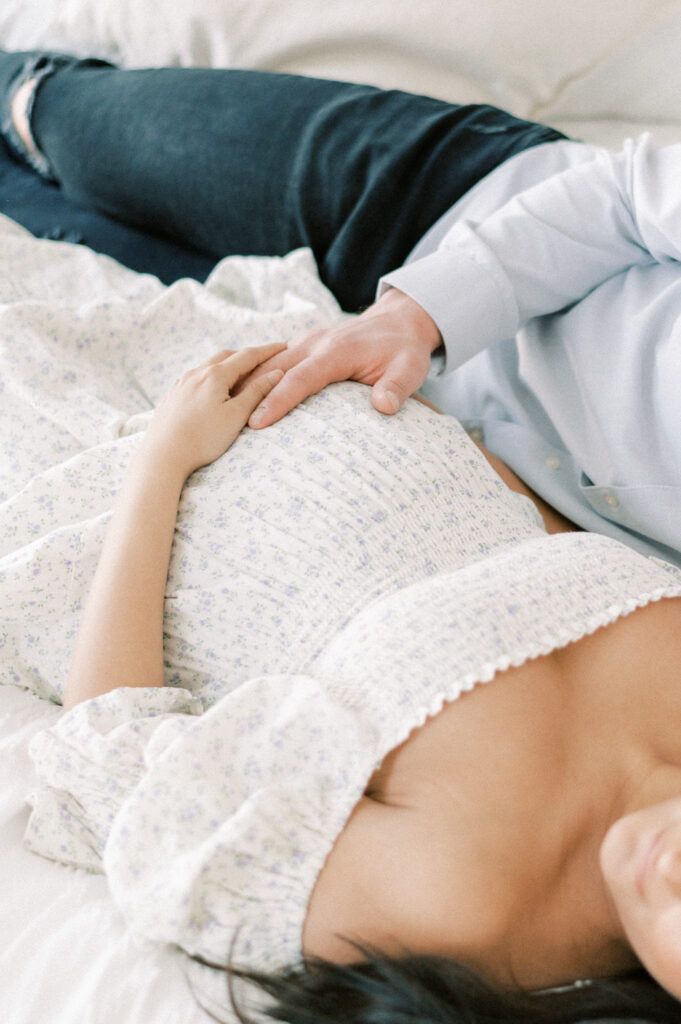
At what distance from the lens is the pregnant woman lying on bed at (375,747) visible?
58 centimetres

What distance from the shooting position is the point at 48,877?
2.33 ft

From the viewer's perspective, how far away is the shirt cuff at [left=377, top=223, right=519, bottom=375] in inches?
39.2

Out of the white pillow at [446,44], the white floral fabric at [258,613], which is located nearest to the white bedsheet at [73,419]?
the white floral fabric at [258,613]

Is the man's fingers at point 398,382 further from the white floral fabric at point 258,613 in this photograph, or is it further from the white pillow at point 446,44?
the white pillow at point 446,44

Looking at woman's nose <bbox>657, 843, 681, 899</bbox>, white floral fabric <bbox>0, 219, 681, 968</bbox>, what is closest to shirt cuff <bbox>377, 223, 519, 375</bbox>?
white floral fabric <bbox>0, 219, 681, 968</bbox>

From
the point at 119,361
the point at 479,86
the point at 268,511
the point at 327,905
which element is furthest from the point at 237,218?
the point at 327,905

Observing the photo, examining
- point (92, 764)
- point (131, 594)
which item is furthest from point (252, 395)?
point (92, 764)

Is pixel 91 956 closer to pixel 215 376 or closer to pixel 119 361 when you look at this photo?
pixel 215 376

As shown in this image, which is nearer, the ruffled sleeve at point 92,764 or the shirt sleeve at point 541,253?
the ruffled sleeve at point 92,764

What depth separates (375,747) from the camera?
63cm

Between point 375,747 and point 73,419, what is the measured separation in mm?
559

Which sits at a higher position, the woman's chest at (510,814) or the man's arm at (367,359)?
the man's arm at (367,359)

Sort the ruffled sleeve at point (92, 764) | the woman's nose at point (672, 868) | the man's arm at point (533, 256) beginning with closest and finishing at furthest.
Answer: the woman's nose at point (672, 868), the ruffled sleeve at point (92, 764), the man's arm at point (533, 256)

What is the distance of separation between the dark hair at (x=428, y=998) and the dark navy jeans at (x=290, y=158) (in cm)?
91
